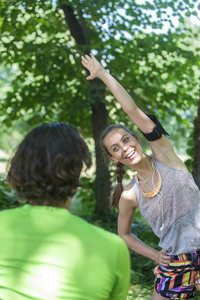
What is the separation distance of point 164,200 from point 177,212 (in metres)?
0.11

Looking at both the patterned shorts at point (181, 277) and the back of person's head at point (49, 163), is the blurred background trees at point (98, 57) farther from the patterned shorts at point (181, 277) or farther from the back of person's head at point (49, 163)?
the back of person's head at point (49, 163)

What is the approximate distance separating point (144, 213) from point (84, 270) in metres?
1.42

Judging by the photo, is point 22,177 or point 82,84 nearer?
point 22,177

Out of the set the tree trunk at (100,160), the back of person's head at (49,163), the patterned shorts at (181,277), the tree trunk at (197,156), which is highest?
the back of person's head at (49,163)

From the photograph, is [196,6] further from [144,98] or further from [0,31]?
[0,31]

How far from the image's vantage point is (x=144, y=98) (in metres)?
7.36

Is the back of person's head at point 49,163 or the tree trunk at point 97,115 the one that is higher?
the back of person's head at point 49,163

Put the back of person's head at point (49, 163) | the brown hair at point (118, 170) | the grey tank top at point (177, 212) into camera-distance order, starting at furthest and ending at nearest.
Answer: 1. the brown hair at point (118, 170)
2. the grey tank top at point (177, 212)
3. the back of person's head at point (49, 163)

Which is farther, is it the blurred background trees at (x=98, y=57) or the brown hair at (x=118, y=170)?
the blurred background trees at (x=98, y=57)

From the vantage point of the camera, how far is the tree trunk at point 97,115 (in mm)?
6766

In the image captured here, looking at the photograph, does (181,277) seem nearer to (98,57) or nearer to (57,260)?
(57,260)

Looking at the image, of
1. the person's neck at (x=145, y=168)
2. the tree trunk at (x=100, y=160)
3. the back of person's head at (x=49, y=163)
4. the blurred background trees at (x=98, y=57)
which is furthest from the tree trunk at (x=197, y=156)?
the back of person's head at (x=49, y=163)

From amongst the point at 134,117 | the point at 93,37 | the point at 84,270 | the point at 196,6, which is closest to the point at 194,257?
the point at 134,117

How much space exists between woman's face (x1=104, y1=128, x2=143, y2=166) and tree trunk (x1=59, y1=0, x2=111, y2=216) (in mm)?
3636
